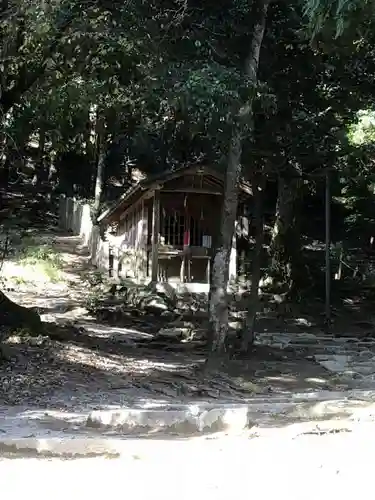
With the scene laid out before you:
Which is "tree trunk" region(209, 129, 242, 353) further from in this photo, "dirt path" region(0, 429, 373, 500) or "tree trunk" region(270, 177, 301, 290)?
"tree trunk" region(270, 177, 301, 290)

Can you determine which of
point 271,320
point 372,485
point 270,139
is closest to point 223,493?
point 372,485

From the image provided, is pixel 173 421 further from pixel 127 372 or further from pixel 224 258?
pixel 224 258

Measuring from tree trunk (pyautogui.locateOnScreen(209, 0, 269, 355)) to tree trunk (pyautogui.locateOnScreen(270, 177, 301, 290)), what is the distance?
11.6 m

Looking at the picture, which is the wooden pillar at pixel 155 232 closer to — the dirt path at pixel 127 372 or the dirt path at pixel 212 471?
the dirt path at pixel 127 372

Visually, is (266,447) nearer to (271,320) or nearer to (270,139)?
(270,139)

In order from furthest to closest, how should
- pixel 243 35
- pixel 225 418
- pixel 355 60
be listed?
pixel 355 60, pixel 243 35, pixel 225 418

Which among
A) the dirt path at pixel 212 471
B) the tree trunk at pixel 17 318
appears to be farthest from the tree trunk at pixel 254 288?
the dirt path at pixel 212 471

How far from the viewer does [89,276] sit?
80.4ft

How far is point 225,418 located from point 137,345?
29.3 feet

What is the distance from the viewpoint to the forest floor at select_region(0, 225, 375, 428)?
1009 cm

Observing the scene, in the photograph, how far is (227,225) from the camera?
12031 mm

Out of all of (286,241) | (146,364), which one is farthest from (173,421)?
(286,241)

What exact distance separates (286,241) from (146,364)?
11.8m

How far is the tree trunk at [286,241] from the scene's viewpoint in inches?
933
